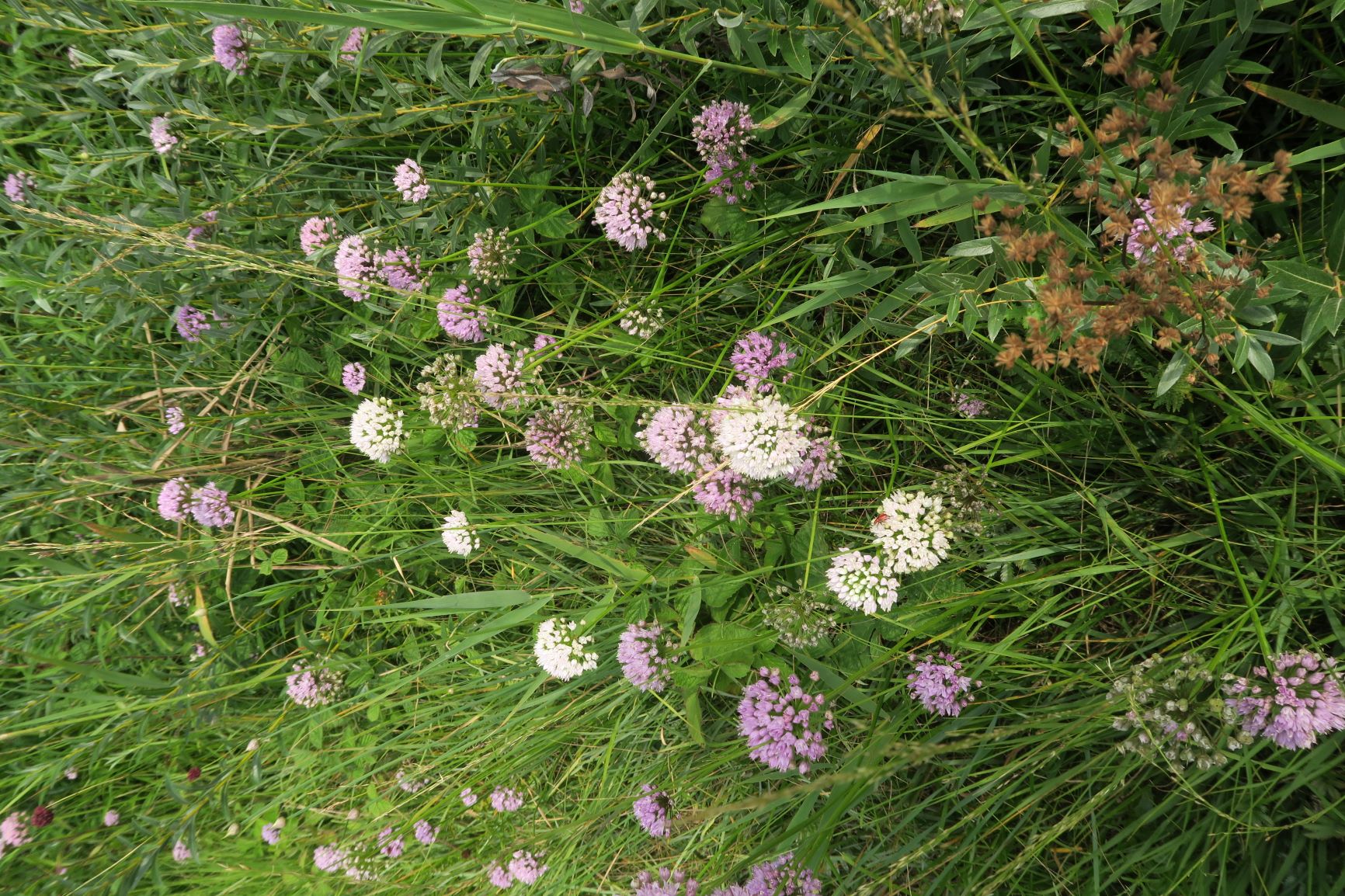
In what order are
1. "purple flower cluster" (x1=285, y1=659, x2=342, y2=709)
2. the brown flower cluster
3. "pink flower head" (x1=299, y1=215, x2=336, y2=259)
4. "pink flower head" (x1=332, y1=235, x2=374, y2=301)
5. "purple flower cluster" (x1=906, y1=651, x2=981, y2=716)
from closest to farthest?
the brown flower cluster < "purple flower cluster" (x1=906, y1=651, x2=981, y2=716) < "pink flower head" (x1=332, y1=235, x2=374, y2=301) < "pink flower head" (x1=299, y1=215, x2=336, y2=259) < "purple flower cluster" (x1=285, y1=659, x2=342, y2=709)

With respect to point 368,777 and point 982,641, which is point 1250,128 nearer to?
point 982,641

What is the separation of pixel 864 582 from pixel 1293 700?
975mm

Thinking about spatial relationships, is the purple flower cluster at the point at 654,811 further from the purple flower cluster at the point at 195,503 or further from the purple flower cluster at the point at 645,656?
the purple flower cluster at the point at 195,503

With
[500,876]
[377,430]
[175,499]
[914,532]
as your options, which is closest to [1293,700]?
[914,532]

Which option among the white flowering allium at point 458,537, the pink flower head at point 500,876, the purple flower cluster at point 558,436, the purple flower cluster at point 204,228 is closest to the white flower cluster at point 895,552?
the purple flower cluster at point 558,436

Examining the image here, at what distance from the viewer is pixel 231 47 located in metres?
2.36

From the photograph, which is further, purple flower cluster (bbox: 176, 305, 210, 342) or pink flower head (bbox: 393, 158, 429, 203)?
purple flower cluster (bbox: 176, 305, 210, 342)

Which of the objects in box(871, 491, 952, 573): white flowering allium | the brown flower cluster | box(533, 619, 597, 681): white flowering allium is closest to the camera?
the brown flower cluster

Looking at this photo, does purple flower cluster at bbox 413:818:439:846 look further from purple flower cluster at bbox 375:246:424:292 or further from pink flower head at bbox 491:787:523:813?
purple flower cluster at bbox 375:246:424:292

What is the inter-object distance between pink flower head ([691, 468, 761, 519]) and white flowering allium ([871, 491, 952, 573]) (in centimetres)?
38

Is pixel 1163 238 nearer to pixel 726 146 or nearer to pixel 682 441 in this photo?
pixel 726 146

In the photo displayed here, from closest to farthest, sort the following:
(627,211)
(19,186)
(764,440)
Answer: (764,440)
(627,211)
(19,186)

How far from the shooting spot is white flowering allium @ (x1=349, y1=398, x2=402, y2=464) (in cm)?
251

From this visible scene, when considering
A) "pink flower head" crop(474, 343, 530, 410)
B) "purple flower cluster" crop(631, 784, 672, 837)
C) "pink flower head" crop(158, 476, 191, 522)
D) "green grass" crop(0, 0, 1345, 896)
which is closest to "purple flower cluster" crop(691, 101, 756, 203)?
"green grass" crop(0, 0, 1345, 896)
